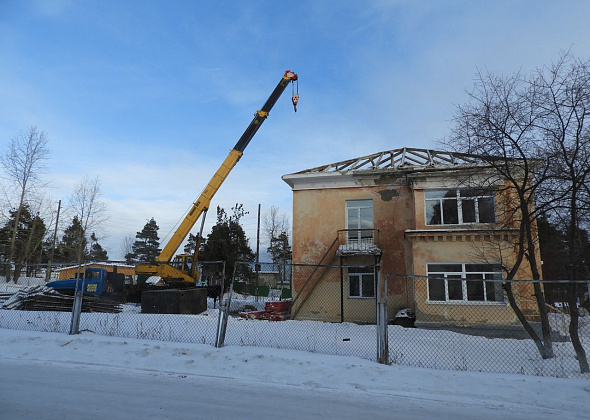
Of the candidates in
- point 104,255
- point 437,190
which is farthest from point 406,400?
point 104,255

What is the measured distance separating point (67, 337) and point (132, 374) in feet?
9.87

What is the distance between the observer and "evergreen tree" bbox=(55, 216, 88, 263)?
115 ft

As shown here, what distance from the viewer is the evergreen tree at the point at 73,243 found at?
1378 inches

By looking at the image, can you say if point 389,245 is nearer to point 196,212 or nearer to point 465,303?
point 465,303

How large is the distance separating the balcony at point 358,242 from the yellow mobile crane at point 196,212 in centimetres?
763

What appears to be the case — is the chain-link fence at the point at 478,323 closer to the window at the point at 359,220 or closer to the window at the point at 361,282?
the window at the point at 361,282

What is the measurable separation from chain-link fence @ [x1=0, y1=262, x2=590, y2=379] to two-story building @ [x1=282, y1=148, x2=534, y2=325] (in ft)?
0.22

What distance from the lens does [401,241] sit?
16.7 meters

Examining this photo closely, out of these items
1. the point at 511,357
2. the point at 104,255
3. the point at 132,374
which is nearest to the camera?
the point at 132,374

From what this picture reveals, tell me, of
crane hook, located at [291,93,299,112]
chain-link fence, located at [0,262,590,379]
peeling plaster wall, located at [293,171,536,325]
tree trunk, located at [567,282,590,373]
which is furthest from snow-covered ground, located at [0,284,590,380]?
crane hook, located at [291,93,299,112]

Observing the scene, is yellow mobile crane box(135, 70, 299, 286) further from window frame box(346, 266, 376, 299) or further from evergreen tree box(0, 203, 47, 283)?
evergreen tree box(0, 203, 47, 283)

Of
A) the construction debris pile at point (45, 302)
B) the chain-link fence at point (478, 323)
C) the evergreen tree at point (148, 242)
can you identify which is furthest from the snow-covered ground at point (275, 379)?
the evergreen tree at point (148, 242)

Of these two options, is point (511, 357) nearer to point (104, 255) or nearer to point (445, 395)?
point (445, 395)

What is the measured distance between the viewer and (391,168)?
55.0 ft
